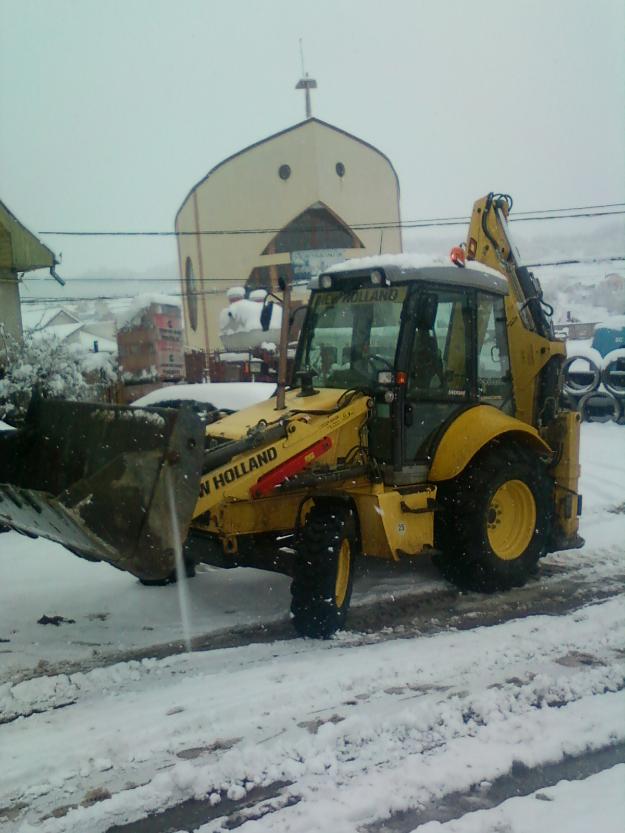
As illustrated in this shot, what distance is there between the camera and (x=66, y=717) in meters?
3.92

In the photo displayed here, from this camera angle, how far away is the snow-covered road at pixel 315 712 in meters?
3.12

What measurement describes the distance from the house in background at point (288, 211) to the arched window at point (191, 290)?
0.17 meters

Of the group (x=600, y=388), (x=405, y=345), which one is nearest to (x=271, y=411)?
(x=405, y=345)

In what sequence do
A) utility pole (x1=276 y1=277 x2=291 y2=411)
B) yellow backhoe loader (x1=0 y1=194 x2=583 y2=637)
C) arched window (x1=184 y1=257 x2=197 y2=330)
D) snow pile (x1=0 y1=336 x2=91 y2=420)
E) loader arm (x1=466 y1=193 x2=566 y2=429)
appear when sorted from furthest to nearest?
arched window (x1=184 y1=257 x2=197 y2=330) < snow pile (x1=0 y1=336 x2=91 y2=420) < loader arm (x1=466 y1=193 x2=566 y2=429) < utility pole (x1=276 y1=277 x2=291 y2=411) < yellow backhoe loader (x1=0 y1=194 x2=583 y2=637)

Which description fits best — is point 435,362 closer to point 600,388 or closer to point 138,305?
point 138,305

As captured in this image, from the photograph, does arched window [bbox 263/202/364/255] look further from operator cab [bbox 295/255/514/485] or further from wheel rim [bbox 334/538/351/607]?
wheel rim [bbox 334/538/351/607]

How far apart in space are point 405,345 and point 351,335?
529 millimetres

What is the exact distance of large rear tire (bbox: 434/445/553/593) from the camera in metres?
5.66

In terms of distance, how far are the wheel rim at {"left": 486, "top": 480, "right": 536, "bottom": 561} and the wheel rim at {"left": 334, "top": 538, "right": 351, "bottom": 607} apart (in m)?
1.45

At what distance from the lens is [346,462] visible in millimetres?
5316

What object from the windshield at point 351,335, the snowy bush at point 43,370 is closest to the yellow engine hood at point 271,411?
the windshield at point 351,335

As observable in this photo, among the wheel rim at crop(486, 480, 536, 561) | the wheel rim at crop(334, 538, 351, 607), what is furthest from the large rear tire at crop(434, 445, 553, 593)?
the wheel rim at crop(334, 538, 351, 607)

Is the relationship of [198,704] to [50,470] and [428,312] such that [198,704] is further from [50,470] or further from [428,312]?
[428,312]

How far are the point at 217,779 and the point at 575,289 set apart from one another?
3697 cm
